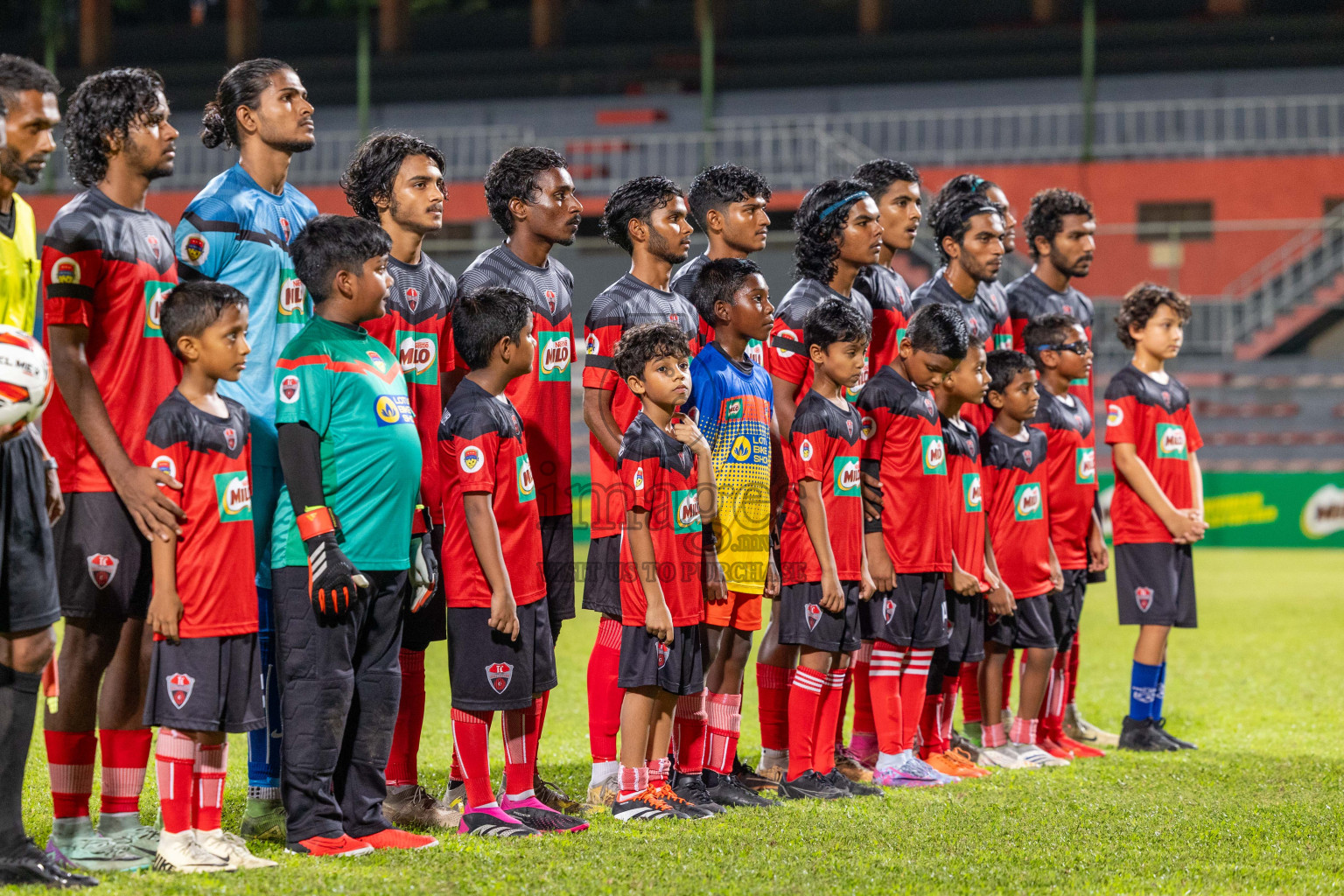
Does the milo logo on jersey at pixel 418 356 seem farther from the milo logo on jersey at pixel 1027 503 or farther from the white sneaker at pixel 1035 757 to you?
the white sneaker at pixel 1035 757

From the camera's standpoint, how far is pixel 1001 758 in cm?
615

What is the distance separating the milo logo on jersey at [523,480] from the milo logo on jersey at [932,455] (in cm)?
191

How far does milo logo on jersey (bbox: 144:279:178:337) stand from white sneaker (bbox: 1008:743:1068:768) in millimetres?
4146

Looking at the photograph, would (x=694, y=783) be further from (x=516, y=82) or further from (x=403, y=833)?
(x=516, y=82)

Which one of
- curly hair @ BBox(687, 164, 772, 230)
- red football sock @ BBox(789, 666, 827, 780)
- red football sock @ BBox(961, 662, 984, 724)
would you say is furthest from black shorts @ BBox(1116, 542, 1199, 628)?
curly hair @ BBox(687, 164, 772, 230)

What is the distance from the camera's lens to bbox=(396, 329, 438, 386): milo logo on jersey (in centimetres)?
486

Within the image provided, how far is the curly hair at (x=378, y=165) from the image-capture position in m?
4.89

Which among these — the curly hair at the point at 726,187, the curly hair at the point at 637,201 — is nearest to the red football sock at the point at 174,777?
the curly hair at the point at 637,201

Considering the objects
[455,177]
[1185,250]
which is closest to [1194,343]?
[1185,250]

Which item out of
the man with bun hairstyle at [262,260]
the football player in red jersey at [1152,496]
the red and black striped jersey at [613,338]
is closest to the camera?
the man with bun hairstyle at [262,260]

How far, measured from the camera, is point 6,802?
3646 millimetres

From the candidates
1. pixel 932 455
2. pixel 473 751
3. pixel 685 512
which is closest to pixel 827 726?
pixel 685 512

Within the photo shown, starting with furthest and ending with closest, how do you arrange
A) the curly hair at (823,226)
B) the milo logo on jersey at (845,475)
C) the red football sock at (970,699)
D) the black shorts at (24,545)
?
the red football sock at (970,699), the curly hair at (823,226), the milo logo on jersey at (845,475), the black shorts at (24,545)

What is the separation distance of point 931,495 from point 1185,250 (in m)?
18.7
